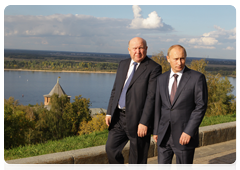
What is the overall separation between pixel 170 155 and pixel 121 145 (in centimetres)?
61

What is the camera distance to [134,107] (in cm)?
282

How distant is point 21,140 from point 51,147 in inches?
1193

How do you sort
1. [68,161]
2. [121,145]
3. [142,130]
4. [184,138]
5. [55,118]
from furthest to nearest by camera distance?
1. [55,118]
2. [68,161]
3. [121,145]
4. [142,130]
5. [184,138]

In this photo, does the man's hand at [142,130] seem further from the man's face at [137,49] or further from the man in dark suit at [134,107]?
the man's face at [137,49]

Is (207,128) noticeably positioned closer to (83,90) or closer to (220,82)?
(220,82)

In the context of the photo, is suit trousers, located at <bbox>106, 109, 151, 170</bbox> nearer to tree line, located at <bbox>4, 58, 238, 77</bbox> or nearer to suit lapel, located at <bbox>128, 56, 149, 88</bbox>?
suit lapel, located at <bbox>128, 56, 149, 88</bbox>

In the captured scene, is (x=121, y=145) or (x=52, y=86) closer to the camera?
(x=121, y=145)

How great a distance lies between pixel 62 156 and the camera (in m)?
3.36

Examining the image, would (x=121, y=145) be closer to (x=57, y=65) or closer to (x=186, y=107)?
(x=186, y=107)

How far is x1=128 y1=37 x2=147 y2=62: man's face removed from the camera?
279cm

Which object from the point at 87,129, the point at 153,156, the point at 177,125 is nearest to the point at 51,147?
the point at 153,156

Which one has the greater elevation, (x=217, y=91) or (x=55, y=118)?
(x=217, y=91)

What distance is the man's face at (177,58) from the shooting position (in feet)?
8.11

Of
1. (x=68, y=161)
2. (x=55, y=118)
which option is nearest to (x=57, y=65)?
(x=55, y=118)
